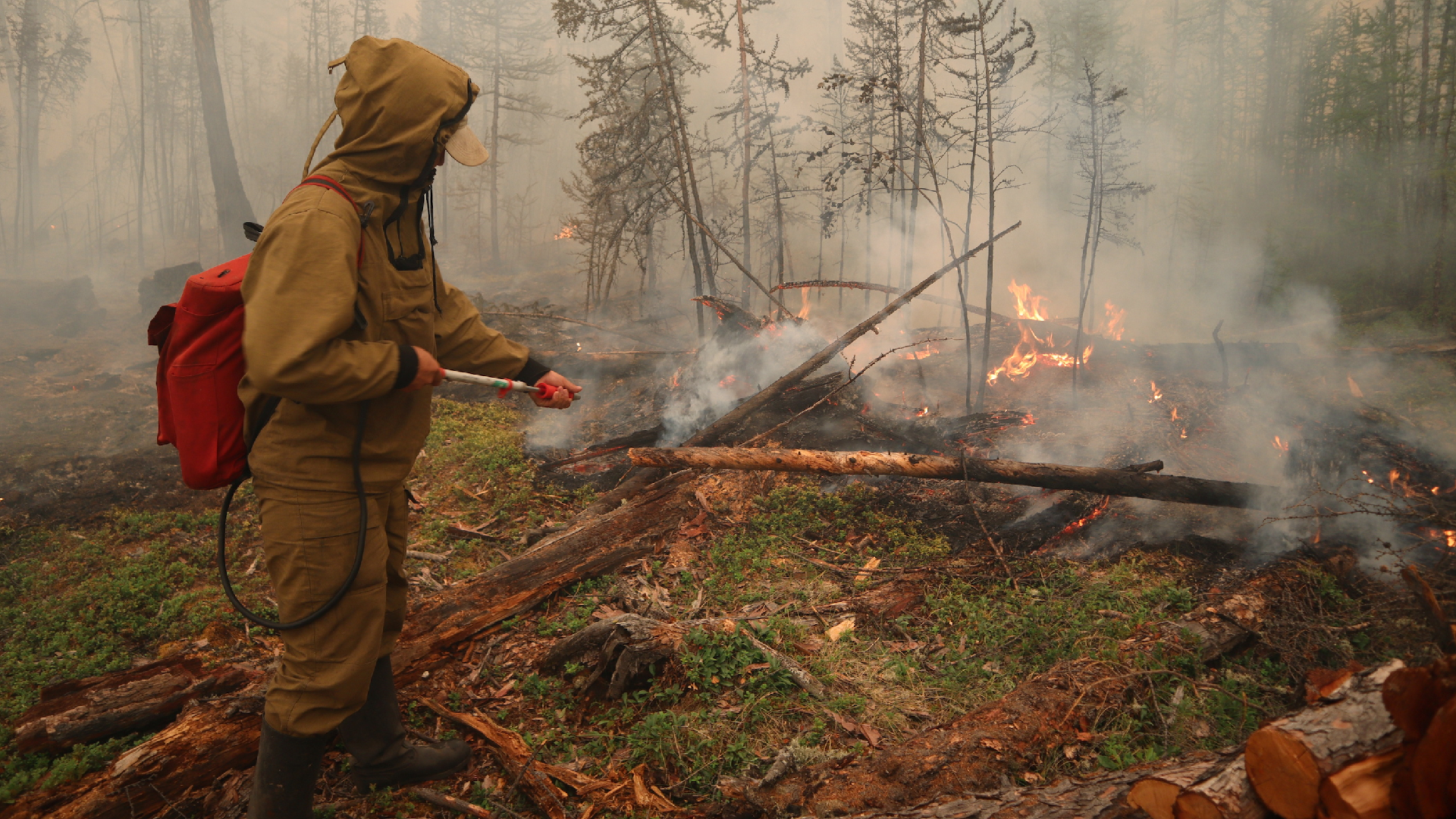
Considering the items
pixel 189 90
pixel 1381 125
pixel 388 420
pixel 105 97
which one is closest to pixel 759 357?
pixel 388 420

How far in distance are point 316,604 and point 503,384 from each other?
1085 millimetres

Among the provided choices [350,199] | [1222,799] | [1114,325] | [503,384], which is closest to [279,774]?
[503,384]

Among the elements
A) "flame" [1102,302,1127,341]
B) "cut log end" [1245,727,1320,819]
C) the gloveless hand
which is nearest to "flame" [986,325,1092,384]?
"flame" [1102,302,1127,341]

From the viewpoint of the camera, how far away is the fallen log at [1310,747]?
1.92 metres

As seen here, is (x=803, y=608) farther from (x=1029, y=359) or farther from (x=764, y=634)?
(x=1029, y=359)

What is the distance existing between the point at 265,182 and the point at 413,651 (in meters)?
50.5

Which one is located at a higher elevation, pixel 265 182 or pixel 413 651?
pixel 265 182

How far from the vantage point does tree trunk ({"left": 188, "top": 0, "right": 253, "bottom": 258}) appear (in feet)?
60.7

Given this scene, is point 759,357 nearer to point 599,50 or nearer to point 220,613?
point 220,613

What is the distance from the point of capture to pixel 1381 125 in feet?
64.4

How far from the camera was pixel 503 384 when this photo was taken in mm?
2820

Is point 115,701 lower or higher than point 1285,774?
lower

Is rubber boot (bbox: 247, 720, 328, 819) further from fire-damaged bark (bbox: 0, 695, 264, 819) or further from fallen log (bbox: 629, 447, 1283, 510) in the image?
fallen log (bbox: 629, 447, 1283, 510)

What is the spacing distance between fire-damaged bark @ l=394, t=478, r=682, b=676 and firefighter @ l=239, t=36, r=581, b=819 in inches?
44.0
